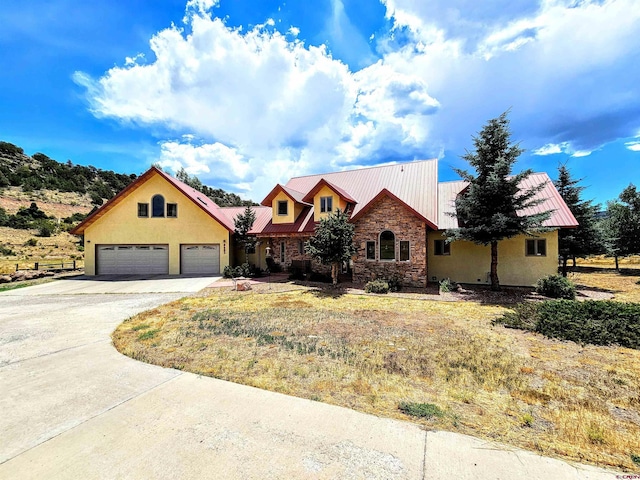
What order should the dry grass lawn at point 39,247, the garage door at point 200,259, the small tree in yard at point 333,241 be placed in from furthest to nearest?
the dry grass lawn at point 39,247 < the garage door at point 200,259 < the small tree in yard at point 333,241

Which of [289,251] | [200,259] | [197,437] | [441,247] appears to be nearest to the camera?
[197,437]

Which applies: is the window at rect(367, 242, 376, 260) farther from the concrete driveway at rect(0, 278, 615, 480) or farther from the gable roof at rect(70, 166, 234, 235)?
the concrete driveway at rect(0, 278, 615, 480)

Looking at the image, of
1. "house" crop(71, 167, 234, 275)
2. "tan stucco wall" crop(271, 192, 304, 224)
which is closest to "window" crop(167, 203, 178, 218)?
"house" crop(71, 167, 234, 275)

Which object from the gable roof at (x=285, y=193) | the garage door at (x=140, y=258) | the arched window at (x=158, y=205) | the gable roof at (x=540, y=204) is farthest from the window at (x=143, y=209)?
the gable roof at (x=540, y=204)

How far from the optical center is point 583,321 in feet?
26.9

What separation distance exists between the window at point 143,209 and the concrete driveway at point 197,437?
17.2m

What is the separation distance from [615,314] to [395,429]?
9.08 meters

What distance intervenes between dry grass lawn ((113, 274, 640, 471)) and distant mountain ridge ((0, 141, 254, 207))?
47814 millimetres

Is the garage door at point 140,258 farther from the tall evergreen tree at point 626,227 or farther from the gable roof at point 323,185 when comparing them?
the tall evergreen tree at point 626,227

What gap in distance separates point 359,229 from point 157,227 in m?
14.6

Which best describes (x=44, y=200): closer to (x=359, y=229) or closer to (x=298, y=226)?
(x=298, y=226)

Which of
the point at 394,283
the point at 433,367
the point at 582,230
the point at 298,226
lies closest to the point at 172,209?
the point at 298,226

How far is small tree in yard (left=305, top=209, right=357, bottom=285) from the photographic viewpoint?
1515 centimetres

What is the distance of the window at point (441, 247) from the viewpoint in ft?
56.5
